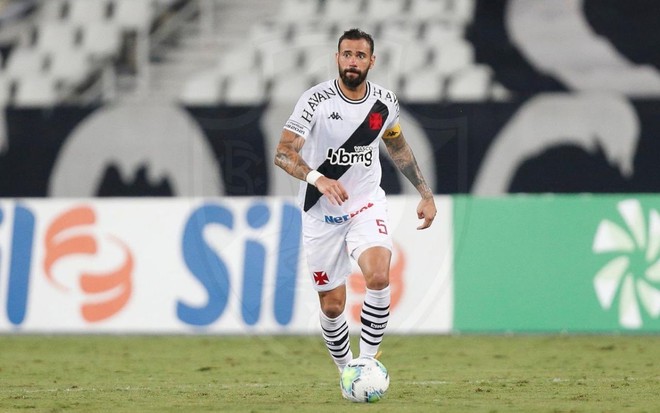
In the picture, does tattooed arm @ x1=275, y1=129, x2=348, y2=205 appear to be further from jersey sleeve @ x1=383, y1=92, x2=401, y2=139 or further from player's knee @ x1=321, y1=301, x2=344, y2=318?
player's knee @ x1=321, y1=301, x2=344, y2=318

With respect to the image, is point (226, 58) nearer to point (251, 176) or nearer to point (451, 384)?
point (251, 176)

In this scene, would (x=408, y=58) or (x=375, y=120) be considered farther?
(x=408, y=58)

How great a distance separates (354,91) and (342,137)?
300 millimetres

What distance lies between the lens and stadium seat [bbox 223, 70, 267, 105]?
17.7 metres

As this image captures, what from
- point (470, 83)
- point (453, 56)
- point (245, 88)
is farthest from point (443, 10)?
point (245, 88)

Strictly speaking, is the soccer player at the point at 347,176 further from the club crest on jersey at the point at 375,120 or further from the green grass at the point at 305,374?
the green grass at the point at 305,374

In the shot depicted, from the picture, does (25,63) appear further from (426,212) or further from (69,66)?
(426,212)

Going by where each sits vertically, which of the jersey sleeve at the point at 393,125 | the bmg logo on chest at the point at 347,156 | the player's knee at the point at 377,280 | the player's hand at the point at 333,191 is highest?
the jersey sleeve at the point at 393,125

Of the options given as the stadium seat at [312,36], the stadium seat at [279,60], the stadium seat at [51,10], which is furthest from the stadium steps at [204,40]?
the stadium seat at [51,10]

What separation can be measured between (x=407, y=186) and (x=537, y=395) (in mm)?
6298

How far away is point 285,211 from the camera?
43.9 feet

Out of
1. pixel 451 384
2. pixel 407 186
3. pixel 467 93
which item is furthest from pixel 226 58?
pixel 451 384

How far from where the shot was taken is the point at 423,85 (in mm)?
17609

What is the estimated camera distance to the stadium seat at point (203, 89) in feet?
58.6
